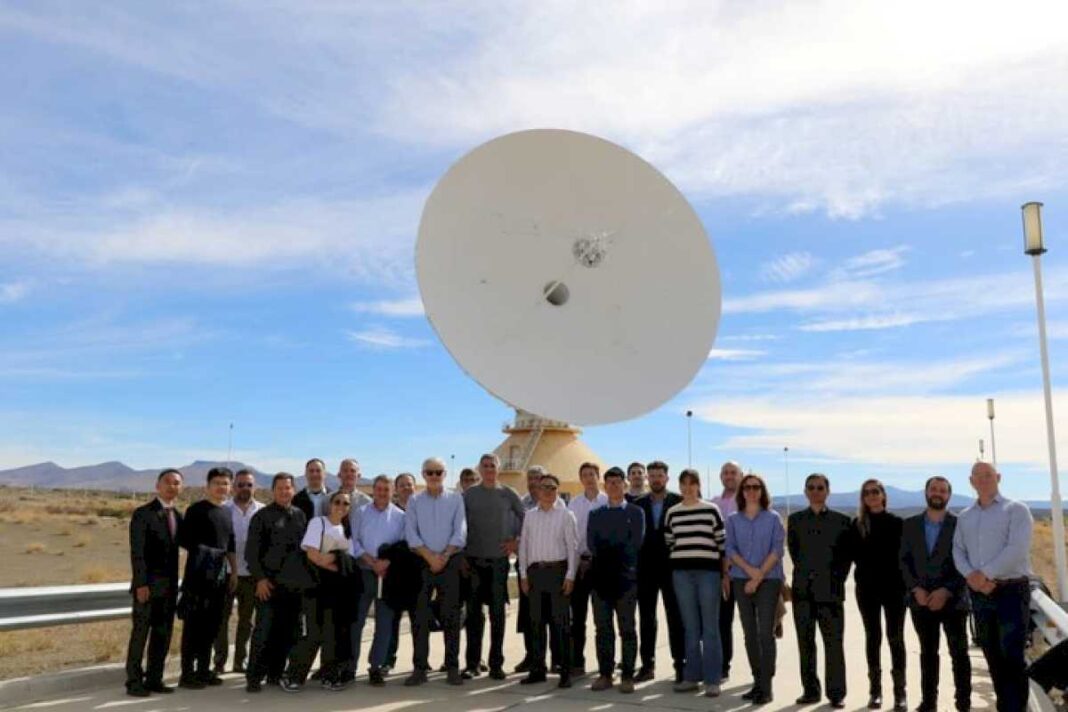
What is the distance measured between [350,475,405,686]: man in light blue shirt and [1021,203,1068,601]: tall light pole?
9.33m

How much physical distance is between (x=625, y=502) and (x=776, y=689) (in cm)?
217

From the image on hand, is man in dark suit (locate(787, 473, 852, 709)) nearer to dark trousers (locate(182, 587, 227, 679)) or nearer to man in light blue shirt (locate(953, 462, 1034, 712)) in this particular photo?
man in light blue shirt (locate(953, 462, 1034, 712))

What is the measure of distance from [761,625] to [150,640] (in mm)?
5410

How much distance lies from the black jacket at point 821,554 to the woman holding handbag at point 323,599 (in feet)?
13.5

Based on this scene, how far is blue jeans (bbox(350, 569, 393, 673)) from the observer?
8.63 m

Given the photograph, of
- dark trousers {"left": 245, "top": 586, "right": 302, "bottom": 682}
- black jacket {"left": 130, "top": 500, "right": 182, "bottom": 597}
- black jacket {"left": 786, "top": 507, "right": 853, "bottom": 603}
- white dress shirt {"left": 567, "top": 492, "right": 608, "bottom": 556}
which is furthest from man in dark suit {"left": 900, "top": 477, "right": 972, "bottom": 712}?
black jacket {"left": 130, "top": 500, "right": 182, "bottom": 597}

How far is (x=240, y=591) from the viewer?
9195 millimetres

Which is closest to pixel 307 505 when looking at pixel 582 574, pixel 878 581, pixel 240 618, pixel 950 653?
pixel 240 618

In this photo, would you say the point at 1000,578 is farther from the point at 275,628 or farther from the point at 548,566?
the point at 275,628

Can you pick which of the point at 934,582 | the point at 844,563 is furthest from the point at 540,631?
the point at 934,582

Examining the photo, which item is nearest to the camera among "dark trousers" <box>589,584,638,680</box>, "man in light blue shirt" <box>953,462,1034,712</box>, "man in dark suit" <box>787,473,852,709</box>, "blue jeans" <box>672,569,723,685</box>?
"man in light blue shirt" <box>953,462,1034,712</box>

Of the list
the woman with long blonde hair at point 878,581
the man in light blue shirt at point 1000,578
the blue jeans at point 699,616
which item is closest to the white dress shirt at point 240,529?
the blue jeans at point 699,616

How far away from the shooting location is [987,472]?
715cm

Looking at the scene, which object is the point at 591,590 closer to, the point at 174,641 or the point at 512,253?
the point at 174,641
